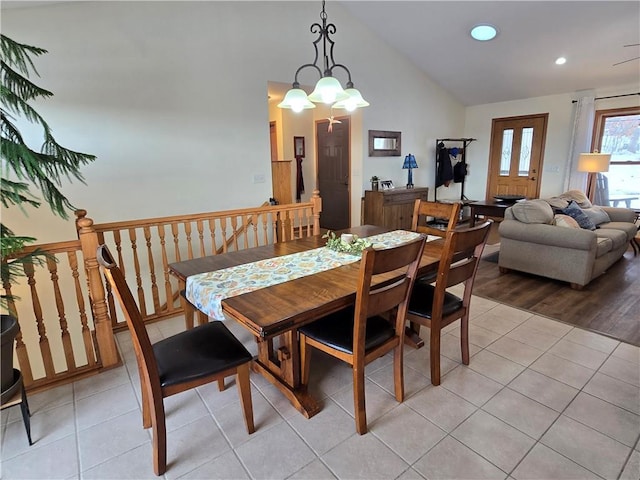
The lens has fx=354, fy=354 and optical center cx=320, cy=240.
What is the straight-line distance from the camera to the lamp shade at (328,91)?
219 cm

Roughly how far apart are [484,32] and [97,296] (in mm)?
5307

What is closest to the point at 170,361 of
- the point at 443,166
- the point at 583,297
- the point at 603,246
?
the point at 583,297

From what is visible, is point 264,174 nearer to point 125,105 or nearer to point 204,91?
point 204,91

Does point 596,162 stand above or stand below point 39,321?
above

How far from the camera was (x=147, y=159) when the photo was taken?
11.9 feet

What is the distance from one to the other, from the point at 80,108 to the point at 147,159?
2.26 feet

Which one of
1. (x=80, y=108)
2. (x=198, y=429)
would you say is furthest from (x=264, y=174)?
(x=198, y=429)

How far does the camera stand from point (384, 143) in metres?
5.93

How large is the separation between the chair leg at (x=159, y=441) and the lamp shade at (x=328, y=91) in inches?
74.4

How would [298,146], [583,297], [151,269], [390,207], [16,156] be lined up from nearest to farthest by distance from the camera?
[16,156], [151,269], [583,297], [390,207], [298,146]

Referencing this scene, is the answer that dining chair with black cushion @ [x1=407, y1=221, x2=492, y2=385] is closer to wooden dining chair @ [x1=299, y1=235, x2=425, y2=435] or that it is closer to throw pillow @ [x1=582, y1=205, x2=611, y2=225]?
wooden dining chair @ [x1=299, y1=235, x2=425, y2=435]

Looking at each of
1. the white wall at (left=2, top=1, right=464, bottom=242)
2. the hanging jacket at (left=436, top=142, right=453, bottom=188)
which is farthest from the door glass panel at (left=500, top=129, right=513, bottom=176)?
the white wall at (left=2, top=1, right=464, bottom=242)

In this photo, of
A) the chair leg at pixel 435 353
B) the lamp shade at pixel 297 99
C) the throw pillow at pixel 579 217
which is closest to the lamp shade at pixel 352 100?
the lamp shade at pixel 297 99

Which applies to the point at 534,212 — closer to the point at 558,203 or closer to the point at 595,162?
the point at 558,203
